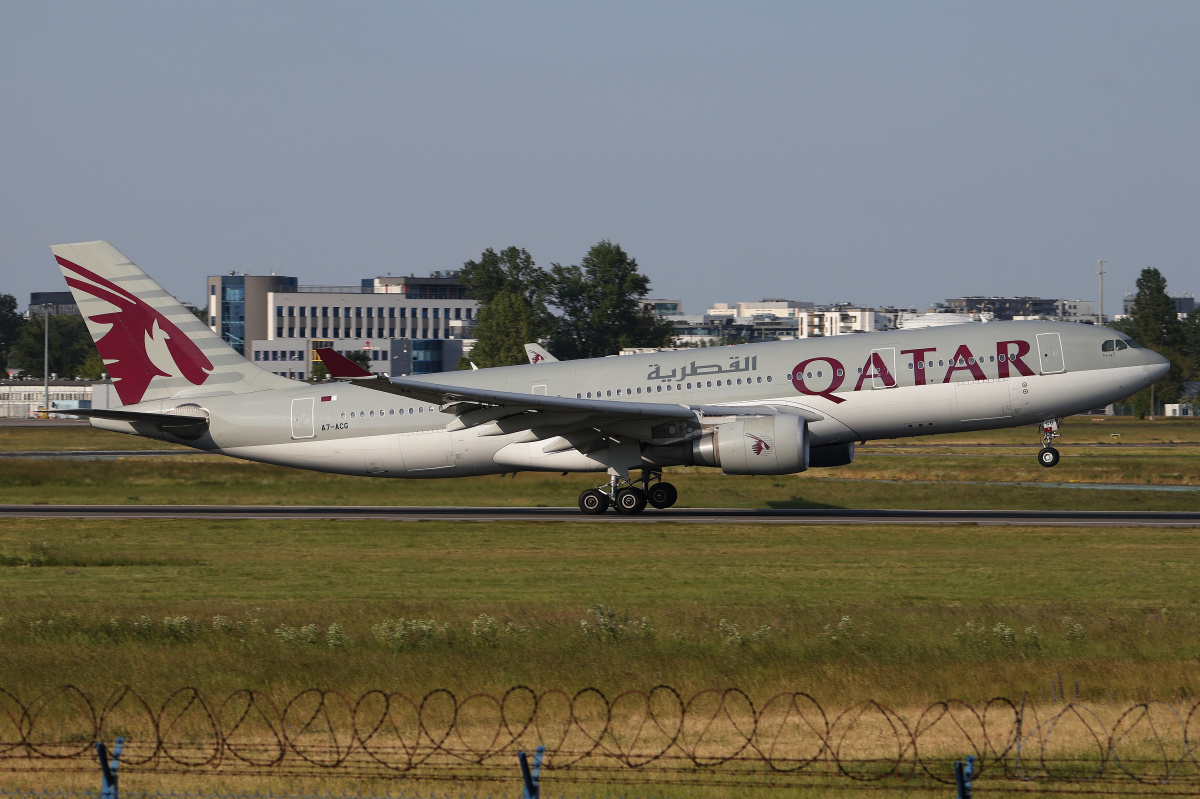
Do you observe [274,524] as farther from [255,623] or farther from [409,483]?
[255,623]

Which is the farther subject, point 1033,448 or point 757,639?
point 1033,448

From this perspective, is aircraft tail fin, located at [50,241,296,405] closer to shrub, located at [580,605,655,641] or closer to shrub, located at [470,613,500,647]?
shrub, located at [470,613,500,647]

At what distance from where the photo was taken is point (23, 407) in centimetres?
14038

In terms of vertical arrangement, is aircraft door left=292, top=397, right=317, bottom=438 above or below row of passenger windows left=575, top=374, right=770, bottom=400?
below

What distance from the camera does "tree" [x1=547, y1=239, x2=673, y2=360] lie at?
465 ft

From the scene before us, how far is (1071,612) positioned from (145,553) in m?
19.2

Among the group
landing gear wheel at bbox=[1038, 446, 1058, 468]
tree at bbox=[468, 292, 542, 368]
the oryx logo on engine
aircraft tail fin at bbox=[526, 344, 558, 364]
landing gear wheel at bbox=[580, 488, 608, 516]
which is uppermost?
tree at bbox=[468, 292, 542, 368]

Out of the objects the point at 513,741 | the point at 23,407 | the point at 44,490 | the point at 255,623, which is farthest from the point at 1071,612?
the point at 23,407

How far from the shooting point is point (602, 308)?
468ft

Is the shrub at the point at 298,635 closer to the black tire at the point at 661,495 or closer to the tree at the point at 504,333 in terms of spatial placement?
the black tire at the point at 661,495

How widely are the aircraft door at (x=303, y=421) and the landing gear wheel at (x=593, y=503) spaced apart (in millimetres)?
8239

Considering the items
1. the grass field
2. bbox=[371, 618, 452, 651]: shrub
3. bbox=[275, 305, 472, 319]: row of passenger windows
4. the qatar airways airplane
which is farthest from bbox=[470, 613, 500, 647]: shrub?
bbox=[275, 305, 472, 319]: row of passenger windows

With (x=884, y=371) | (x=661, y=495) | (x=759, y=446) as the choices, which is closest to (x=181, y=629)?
(x=759, y=446)

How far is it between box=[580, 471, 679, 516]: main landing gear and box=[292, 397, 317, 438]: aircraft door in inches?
326
